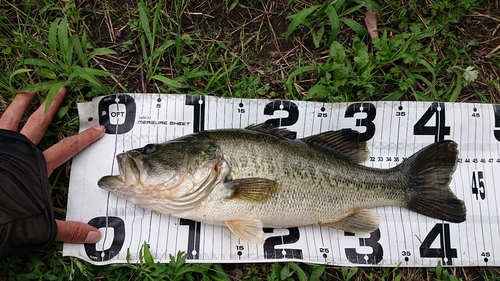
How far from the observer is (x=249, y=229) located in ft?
10.9

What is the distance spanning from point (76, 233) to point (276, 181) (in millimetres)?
1678

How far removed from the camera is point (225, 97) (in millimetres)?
3760

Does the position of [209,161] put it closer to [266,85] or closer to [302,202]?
[302,202]

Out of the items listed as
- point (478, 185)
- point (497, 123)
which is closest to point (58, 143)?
point (478, 185)

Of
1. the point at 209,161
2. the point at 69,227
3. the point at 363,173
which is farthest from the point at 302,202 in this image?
the point at 69,227

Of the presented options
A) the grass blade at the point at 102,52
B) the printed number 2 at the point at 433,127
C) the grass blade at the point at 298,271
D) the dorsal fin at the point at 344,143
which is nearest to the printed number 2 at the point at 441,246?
the printed number 2 at the point at 433,127

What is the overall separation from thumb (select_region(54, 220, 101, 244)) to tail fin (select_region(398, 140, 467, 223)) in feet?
8.70

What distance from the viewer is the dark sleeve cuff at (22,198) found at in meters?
3.09

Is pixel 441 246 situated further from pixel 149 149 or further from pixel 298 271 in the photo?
pixel 149 149

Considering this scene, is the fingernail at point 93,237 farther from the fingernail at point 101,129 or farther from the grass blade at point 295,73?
the grass blade at point 295,73

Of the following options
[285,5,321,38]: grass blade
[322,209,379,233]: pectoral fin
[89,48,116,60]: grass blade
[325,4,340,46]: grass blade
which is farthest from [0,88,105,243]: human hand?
[325,4,340,46]: grass blade

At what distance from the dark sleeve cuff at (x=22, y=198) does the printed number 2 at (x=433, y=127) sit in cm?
318

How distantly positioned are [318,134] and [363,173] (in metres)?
0.49

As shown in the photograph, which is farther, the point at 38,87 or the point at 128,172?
the point at 38,87
